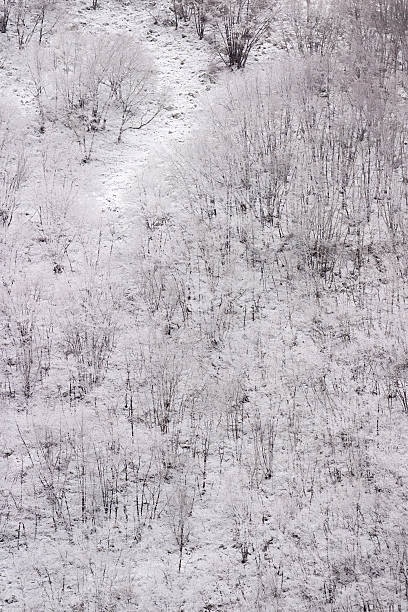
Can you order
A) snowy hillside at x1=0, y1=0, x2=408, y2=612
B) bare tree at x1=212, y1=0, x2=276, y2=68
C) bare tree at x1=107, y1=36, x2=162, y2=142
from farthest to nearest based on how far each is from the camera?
1. bare tree at x1=212, y1=0, x2=276, y2=68
2. bare tree at x1=107, y1=36, x2=162, y2=142
3. snowy hillside at x1=0, y1=0, x2=408, y2=612

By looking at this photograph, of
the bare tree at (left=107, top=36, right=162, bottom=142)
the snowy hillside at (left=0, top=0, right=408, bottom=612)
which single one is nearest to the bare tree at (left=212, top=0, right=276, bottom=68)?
the snowy hillside at (left=0, top=0, right=408, bottom=612)

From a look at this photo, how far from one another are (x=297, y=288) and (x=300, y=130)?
310 cm

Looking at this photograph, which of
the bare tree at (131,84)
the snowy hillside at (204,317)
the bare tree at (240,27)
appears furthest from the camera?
the bare tree at (240,27)

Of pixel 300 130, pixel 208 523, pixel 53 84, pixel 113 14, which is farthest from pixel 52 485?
pixel 113 14

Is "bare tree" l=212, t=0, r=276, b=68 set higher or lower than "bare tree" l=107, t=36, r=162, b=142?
higher

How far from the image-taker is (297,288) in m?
6.18


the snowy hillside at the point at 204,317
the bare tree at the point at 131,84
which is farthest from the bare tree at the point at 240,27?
the bare tree at the point at 131,84

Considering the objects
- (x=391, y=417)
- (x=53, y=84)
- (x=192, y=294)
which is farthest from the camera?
(x=53, y=84)

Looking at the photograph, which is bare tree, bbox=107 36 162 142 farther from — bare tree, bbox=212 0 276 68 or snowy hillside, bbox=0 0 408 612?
bare tree, bbox=212 0 276 68

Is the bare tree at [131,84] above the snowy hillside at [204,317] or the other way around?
above

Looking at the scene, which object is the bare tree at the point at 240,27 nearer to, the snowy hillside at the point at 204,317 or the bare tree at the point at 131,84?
the snowy hillside at the point at 204,317

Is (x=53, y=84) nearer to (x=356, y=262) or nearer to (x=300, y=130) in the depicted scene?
(x=300, y=130)

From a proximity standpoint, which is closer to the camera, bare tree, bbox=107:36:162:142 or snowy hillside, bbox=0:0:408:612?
snowy hillside, bbox=0:0:408:612

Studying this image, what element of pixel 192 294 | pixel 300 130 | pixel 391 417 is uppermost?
pixel 300 130
